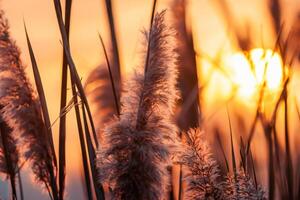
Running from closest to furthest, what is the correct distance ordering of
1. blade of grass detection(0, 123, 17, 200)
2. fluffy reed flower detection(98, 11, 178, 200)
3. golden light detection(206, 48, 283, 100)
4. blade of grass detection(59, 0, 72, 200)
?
fluffy reed flower detection(98, 11, 178, 200) < blade of grass detection(59, 0, 72, 200) < blade of grass detection(0, 123, 17, 200) < golden light detection(206, 48, 283, 100)

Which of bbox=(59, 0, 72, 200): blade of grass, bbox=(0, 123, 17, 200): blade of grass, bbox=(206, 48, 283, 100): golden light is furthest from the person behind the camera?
bbox=(206, 48, 283, 100): golden light

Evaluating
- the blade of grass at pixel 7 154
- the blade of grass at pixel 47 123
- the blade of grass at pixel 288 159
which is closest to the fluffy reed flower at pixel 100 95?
the blade of grass at pixel 7 154

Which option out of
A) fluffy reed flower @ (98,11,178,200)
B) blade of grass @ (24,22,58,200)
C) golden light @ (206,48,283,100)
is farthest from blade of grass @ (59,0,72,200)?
golden light @ (206,48,283,100)

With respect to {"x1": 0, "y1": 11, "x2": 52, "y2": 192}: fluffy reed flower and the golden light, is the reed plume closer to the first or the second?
{"x1": 0, "y1": 11, "x2": 52, "y2": 192}: fluffy reed flower

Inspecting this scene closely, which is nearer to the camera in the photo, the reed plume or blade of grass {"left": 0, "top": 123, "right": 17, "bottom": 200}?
the reed plume

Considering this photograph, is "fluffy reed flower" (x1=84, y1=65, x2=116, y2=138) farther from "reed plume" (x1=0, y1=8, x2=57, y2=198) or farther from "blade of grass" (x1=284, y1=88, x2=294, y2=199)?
"blade of grass" (x1=284, y1=88, x2=294, y2=199)

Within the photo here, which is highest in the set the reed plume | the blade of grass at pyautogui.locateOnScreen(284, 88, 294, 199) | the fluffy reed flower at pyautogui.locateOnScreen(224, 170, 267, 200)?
the reed plume

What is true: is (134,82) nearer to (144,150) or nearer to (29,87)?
(144,150)

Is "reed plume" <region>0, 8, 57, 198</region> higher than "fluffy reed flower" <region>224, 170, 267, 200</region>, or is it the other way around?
"reed plume" <region>0, 8, 57, 198</region>

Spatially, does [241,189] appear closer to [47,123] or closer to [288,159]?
[47,123]
